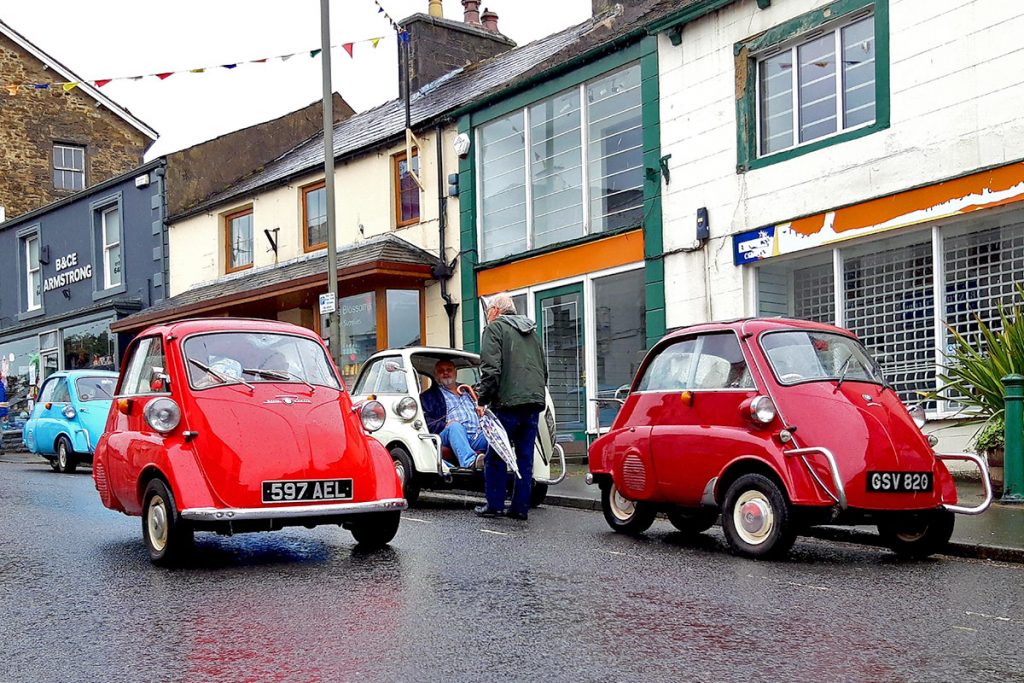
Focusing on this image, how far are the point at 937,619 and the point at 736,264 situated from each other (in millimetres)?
9206

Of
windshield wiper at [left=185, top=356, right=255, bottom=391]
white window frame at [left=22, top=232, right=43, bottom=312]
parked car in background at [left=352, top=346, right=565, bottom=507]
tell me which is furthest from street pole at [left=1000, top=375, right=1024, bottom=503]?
white window frame at [left=22, top=232, right=43, bottom=312]

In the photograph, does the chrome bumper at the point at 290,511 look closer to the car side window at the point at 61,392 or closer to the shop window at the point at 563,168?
the shop window at the point at 563,168

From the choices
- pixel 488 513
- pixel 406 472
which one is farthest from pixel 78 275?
pixel 488 513

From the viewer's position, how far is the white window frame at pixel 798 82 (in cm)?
1327

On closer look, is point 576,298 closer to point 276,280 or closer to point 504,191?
point 504,191

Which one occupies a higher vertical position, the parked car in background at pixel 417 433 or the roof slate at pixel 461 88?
the roof slate at pixel 461 88

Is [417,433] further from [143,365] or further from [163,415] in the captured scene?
[163,415]

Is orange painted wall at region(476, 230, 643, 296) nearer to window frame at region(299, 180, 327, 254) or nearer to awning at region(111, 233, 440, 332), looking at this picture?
awning at region(111, 233, 440, 332)

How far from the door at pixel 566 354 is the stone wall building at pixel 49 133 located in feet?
79.9

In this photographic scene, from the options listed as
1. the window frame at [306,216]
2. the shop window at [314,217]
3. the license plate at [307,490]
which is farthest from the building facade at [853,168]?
the window frame at [306,216]

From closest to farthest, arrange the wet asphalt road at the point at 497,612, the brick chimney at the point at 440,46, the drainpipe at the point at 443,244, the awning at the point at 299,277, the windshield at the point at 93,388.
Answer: the wet asphalt road at the point at 497,612 < the windshield at the point at 93,388 < the awning at the point at 299,277 < the drainpipe at the point at 443,244 < the brick chimney at the point at 440,46

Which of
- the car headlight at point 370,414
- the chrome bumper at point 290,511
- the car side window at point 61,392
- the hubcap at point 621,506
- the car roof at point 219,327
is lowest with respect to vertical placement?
the hubcap at point 621,506

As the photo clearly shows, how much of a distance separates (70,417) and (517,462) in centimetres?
966

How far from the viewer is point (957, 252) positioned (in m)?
12.4
